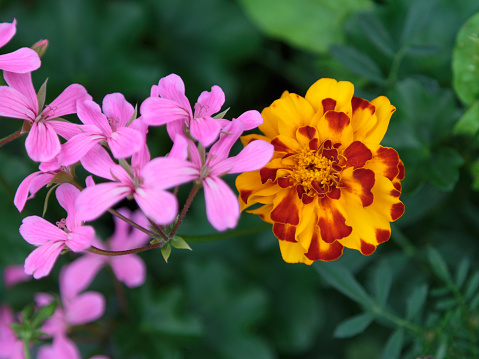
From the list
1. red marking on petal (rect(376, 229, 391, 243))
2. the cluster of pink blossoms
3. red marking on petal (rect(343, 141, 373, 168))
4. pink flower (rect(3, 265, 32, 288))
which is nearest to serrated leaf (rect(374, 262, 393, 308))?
red marking on petal (rect(376, 229, 391, 243))

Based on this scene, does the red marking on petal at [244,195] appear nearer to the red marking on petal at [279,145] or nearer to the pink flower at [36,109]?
the red marking on petal at [279,145]

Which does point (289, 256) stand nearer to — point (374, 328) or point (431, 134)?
point (431, 134)

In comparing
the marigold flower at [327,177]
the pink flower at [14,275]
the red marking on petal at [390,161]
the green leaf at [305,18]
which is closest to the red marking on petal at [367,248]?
the marigold flower at [327,177]

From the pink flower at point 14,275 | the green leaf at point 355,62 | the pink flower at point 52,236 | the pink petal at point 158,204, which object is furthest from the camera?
the pink flower at point 14,275

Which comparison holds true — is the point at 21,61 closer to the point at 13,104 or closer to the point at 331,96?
the point at 13,104

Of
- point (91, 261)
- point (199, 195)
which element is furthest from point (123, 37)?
point (91, 261)
